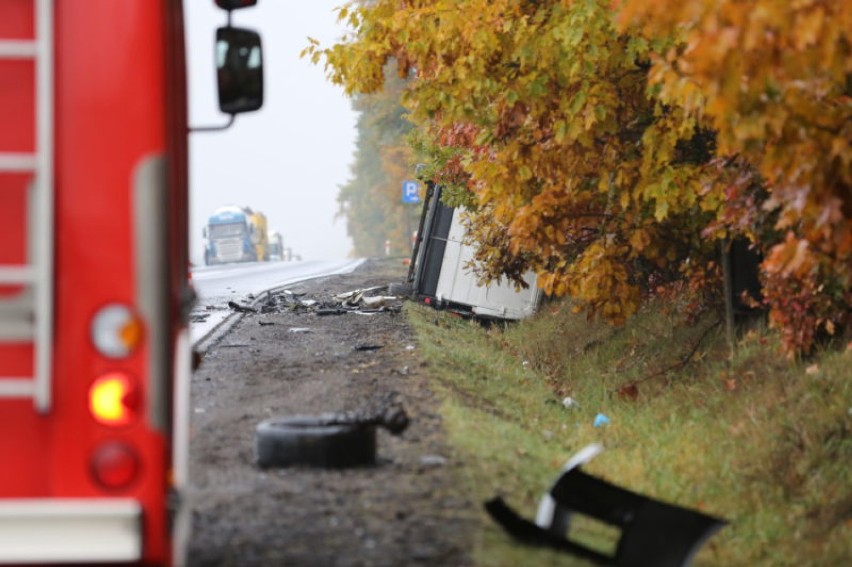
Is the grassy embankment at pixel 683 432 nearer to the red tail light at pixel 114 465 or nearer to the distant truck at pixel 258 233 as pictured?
the red tail light at pixel 114 465

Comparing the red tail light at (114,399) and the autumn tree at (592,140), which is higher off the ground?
the autumn tree at (592,140)

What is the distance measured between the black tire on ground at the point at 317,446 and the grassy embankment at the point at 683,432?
26.5 inches

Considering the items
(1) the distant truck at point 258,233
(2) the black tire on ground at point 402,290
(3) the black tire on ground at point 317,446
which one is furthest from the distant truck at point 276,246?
(3) the black tire on ground at point 317,446

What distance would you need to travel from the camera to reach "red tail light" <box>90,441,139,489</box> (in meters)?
4.18

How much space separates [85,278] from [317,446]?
13.8 feet

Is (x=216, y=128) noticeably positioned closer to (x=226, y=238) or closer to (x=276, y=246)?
(x=226, y=238)

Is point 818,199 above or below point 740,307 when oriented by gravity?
above

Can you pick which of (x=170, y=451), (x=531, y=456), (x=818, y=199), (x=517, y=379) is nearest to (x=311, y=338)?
(x=517, y=379)

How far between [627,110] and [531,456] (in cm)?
416

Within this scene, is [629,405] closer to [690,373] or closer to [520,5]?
[690,373]

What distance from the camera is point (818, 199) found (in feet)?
23.6

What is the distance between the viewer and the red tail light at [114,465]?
165 inches

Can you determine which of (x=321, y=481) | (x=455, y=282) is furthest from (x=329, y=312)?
(x=321, y=481)

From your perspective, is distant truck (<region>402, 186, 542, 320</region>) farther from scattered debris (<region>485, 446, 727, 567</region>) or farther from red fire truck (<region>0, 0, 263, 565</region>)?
red fire truck (<region>0, 0, 263, 565</region>)
